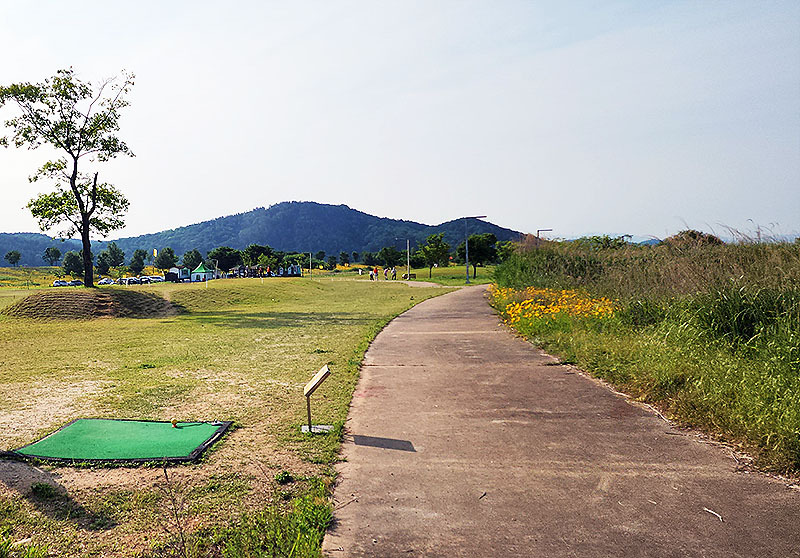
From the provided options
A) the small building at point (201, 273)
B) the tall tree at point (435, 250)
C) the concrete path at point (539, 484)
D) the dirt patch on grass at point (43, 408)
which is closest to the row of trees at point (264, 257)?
the tall tree at point (435, 250)

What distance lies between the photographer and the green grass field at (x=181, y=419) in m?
3.67

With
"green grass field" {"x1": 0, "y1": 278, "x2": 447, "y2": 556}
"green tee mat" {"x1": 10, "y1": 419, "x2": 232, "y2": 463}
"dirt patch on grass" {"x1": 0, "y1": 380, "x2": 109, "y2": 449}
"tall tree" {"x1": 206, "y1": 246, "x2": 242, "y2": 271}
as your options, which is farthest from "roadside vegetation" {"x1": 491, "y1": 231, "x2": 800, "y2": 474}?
"tall tree" {"x1": 206, "y1": 246, "x2": 242, "y2": 271}

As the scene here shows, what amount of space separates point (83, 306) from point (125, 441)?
61.2ft

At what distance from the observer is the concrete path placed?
3.49m

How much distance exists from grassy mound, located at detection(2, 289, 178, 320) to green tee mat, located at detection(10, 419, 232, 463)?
56.5ft

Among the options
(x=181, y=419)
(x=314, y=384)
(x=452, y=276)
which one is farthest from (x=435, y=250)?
(x=314, y=384)

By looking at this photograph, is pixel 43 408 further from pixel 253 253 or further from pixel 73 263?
pixel 253 253

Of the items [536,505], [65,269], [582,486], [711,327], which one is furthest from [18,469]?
[65,269]

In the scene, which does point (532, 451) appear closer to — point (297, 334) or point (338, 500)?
point (338, 500)

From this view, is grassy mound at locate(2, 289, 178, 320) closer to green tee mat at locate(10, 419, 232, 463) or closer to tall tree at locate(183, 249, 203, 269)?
green tee mat at locate(10, 419, 232, 463)

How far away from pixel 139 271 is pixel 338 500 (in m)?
128

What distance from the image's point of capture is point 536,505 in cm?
Answer: 402

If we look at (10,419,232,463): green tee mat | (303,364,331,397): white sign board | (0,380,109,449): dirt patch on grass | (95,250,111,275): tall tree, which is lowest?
(0,380,109,449): dirt patch on grass

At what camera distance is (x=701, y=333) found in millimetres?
7508
